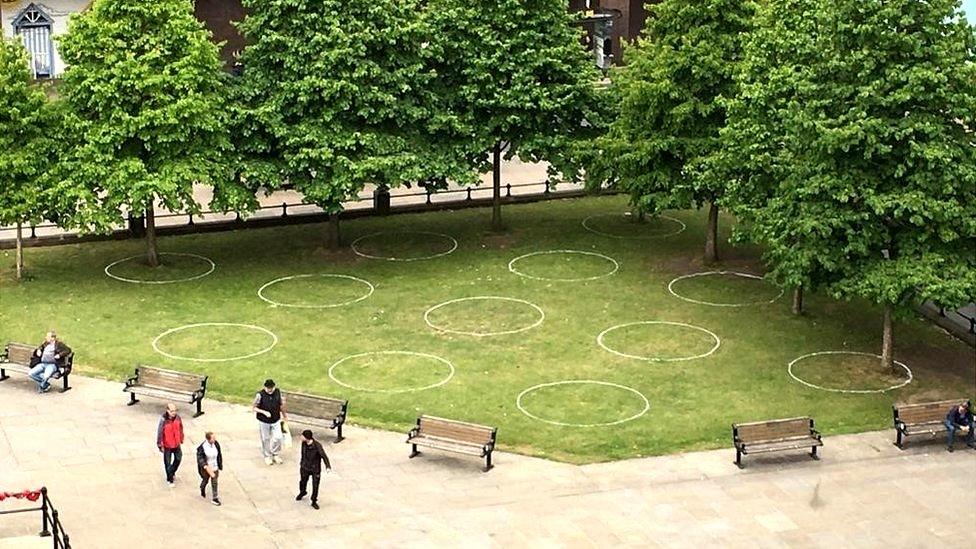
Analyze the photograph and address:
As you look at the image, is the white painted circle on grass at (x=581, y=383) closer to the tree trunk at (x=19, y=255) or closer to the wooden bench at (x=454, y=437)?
the wooden bench at (x=454, y=437)

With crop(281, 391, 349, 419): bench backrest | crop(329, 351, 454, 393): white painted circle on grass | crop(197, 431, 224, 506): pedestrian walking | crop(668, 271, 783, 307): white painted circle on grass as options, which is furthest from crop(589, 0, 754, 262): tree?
crop(197, 431, 224, 506): pedestrian walking

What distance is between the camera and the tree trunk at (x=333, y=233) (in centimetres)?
5369

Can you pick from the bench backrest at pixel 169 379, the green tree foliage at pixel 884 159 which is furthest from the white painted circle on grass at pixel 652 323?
the bench backrest at pixel 169 379

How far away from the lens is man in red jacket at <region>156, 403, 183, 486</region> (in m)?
34.9

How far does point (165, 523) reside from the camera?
111 feet

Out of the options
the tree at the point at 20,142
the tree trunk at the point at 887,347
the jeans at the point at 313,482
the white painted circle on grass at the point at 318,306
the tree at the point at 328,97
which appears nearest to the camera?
the jeans at the point at 313,482

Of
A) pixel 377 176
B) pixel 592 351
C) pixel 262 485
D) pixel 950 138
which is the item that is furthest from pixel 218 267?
pixel 950 138

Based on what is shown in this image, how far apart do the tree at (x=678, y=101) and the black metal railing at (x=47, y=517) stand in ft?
77.9

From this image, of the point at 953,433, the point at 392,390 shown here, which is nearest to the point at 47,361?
the point at 392,390

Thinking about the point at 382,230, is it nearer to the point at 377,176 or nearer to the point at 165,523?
the point at 377,176

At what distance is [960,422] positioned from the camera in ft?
125

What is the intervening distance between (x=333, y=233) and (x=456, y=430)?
18077mm

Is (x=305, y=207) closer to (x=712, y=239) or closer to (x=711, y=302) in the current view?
(x=712, y=239)

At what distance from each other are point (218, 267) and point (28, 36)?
Answer: 17.5m
